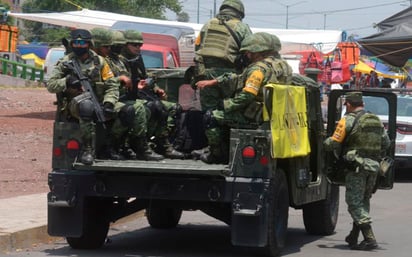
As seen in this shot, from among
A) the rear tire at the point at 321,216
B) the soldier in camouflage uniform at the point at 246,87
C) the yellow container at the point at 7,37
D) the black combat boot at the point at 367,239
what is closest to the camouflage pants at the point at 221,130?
the soldier in camouflage uniform at the point at 246,87

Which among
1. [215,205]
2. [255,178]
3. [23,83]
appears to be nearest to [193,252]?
[215,205]

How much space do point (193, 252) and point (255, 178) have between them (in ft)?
5.24

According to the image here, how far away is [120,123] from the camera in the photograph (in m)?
9.73

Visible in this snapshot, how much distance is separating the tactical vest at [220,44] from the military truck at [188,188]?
2.86 feet

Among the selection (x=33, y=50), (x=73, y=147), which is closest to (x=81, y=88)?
(x=73, y=147)

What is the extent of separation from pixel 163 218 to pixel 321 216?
197cm

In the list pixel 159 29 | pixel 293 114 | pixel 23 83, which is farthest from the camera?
pixel 23 83

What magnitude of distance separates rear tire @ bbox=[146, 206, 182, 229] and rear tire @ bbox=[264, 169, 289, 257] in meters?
2.49

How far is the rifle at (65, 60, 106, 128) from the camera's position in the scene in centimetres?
949

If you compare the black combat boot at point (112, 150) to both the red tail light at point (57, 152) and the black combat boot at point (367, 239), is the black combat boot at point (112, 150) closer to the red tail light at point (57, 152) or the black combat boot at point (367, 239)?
the red tail light at point (57, 152)

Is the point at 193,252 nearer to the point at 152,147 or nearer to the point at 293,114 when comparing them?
the point at 152,147

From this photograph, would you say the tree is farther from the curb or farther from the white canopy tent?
the curb

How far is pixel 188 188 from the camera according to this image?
934 centimetres

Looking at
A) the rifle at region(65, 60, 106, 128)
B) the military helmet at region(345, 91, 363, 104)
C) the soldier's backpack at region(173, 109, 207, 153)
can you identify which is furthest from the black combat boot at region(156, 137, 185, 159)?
the military helmet at region(345, 91, 363, 104)
